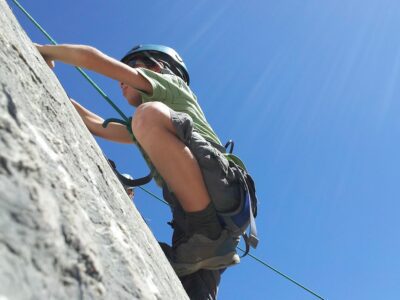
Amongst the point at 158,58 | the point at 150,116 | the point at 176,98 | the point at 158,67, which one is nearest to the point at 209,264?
the point at 150,116

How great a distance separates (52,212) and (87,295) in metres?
0.14

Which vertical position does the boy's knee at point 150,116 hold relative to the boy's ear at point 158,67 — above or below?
below

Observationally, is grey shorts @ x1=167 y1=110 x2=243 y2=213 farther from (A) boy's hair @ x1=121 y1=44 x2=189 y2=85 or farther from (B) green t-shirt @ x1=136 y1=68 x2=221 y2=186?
(A) boy's hair @ x1=121 y1=44 x2=189 y2=85

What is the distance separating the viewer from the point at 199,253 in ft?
8.14

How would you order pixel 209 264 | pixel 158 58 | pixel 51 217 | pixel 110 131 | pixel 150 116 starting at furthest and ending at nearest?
pixel 158 58
pixel 110 131
pixel 209 264
pixel 150 116
pixel 51 217

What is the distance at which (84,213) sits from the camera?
0.87 metres

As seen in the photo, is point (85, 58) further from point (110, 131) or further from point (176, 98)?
point (110, 131)

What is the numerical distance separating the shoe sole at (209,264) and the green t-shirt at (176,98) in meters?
0.58

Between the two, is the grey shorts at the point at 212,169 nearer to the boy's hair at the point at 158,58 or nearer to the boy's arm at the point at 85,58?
the boy's arm at the point at 85,58

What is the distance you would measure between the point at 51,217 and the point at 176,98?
232 cm

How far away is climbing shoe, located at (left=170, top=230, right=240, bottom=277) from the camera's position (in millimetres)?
2473

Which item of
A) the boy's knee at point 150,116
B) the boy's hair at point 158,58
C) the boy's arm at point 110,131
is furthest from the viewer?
the boy's hair at point 158,58

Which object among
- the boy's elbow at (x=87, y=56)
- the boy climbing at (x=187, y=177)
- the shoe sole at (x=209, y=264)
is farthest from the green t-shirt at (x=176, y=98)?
the shoe sole at (x=209, y=264)

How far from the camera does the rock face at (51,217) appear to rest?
2.02 ft
